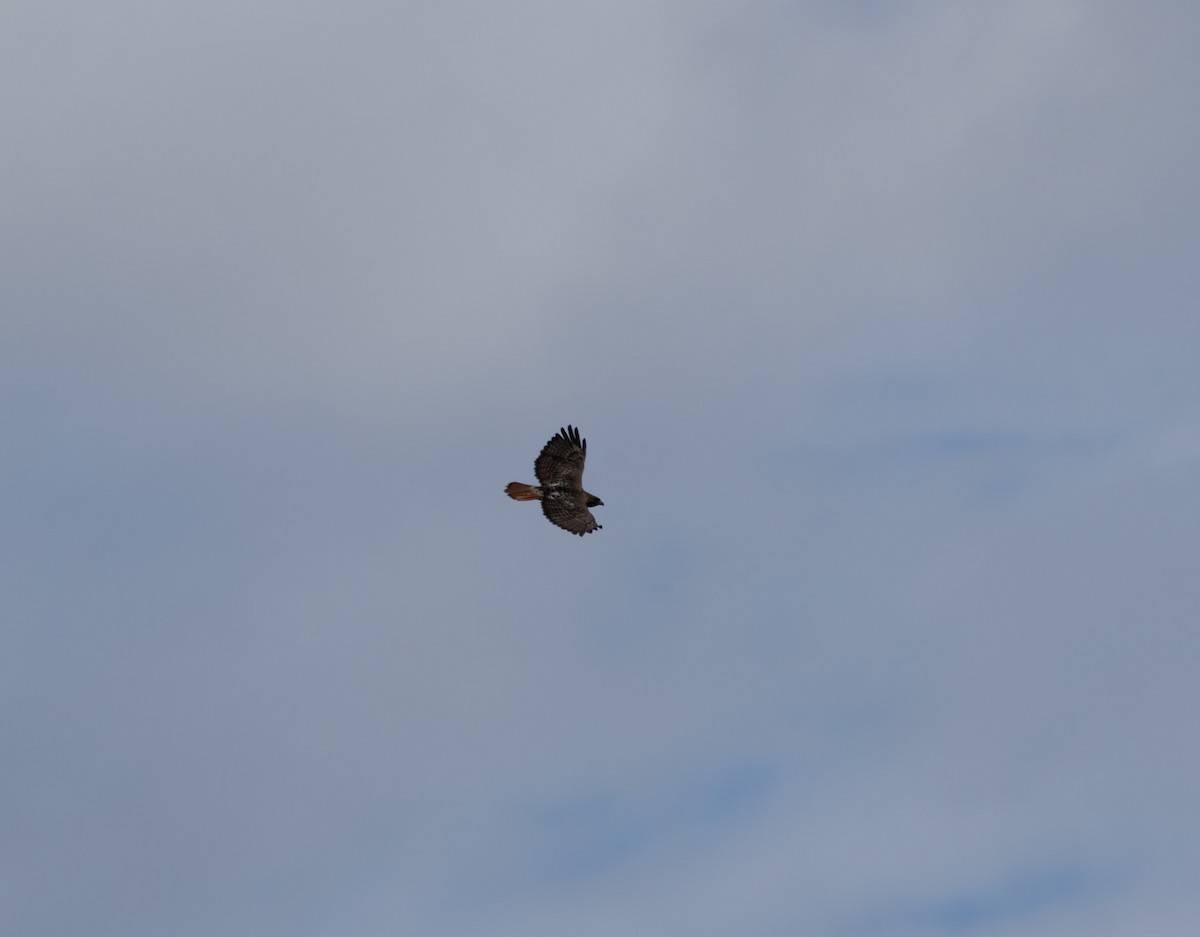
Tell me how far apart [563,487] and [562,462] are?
50.6 inches

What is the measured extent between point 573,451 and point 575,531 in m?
4.06

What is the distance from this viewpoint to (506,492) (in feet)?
502

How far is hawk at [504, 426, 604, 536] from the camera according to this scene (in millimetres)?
152125

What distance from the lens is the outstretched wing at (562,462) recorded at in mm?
152000

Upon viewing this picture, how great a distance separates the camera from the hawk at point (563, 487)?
15212 centimetres

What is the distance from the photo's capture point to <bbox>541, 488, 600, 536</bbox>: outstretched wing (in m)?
152

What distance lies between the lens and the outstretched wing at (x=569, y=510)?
152375mm

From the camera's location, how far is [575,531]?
152500 millimetres

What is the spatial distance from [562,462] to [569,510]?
99.6 inches

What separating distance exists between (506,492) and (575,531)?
4068 millimetres

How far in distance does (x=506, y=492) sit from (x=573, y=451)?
13.5ft

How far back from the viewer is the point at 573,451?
152 metres

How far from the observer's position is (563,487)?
500ft

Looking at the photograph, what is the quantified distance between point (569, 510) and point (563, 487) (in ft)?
4.14
